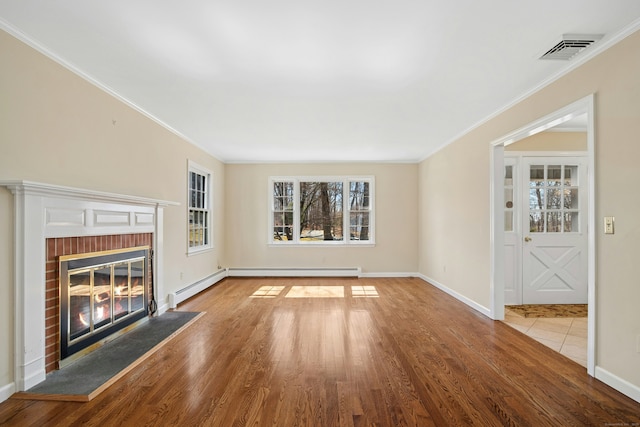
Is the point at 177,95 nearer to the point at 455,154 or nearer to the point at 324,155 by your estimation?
the point at 324,155

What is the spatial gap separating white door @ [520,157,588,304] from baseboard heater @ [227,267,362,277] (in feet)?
10.7

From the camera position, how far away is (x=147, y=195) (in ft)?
13.1

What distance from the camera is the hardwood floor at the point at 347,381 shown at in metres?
2.04

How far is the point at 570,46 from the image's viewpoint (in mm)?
2443

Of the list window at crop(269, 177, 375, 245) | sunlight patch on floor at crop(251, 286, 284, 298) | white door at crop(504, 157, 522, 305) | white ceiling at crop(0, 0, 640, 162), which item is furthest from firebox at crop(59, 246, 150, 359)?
white door at crop(504, 157, 522, 305)

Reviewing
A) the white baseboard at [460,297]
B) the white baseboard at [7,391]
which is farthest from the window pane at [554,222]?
the white baseboard at [7,391]

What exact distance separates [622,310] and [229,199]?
6.49 m

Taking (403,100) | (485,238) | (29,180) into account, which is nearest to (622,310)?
(485,238)

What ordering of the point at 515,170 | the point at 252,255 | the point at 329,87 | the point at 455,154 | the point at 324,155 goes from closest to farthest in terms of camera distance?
the point at 329,87
the point at 515,170
the point at 455,154
the point at 324,155
the point at 252,255

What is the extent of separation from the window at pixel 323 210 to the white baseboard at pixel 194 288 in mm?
1402

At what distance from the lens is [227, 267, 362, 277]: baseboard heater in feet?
22.8

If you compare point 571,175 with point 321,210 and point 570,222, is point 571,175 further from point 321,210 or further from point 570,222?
point 321,210

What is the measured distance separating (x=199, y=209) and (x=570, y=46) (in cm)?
548

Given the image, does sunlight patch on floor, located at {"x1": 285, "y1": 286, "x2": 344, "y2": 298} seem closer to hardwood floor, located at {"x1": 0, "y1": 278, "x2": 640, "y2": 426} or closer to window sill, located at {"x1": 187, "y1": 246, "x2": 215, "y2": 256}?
hardwood floor, located at {"x1": 0, "y1": 278, "x2": 640, "y2": 426}
